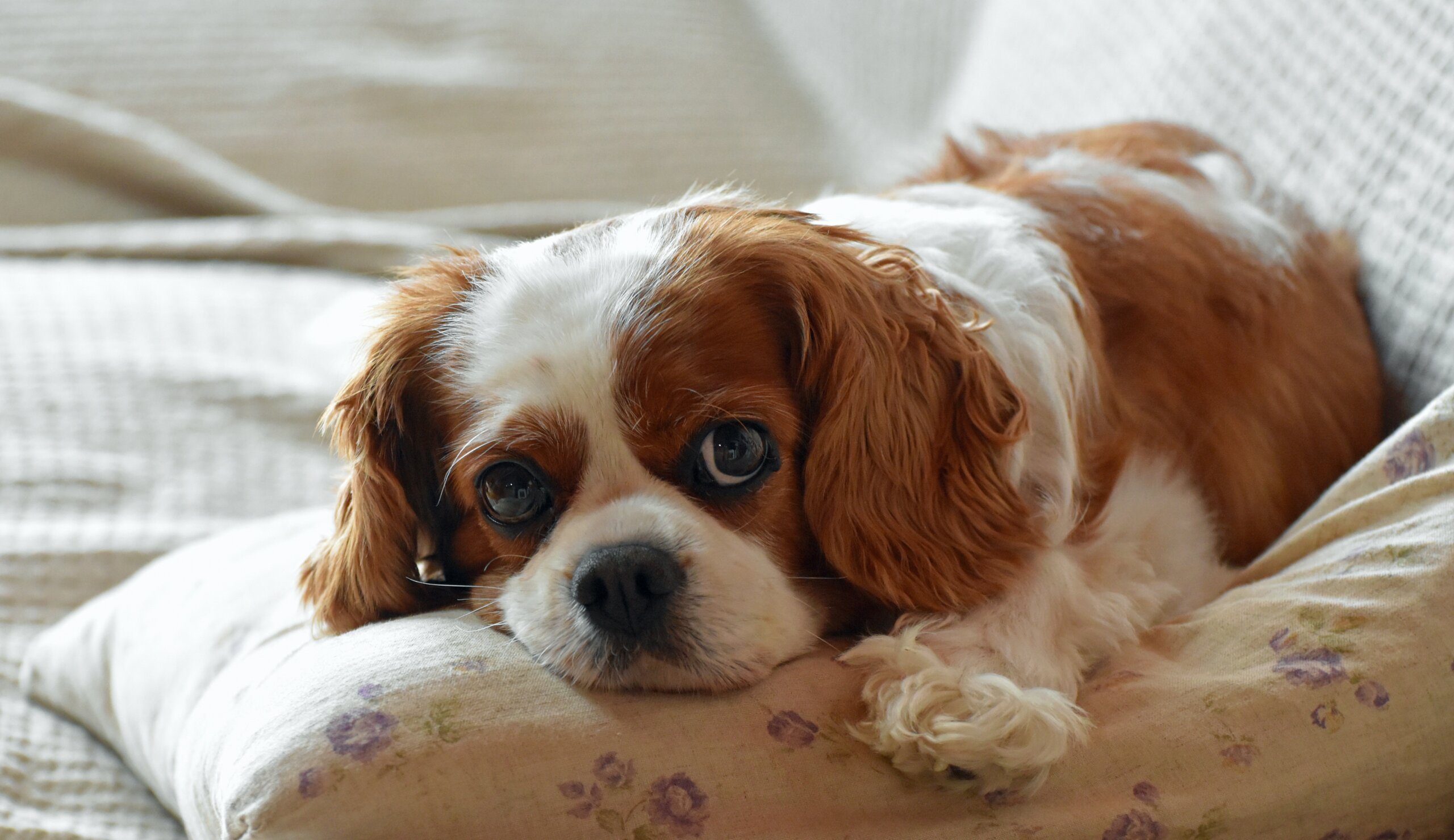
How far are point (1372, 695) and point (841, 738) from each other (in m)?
0.58

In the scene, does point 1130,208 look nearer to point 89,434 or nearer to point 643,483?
point 643,483

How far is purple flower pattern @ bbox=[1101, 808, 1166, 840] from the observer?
4.03 feet

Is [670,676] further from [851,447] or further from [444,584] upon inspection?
[444,584]

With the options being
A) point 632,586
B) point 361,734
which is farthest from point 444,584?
point 361,734

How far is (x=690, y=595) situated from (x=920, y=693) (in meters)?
0.29

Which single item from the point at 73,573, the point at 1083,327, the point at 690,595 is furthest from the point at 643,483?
the point at 73,573

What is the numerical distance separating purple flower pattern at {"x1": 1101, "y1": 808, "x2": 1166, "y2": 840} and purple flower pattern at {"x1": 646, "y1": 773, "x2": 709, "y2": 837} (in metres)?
0.41

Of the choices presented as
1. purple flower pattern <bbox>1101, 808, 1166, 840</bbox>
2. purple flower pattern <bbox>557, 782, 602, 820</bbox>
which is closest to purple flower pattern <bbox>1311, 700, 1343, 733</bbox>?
purple flower pattern <bbox>1101, 808, 1166, 840</bbox>

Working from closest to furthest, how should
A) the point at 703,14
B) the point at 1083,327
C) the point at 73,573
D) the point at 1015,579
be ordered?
the point at 1015,579
the point at 1083,327
the point at 73,573
the point at 703,14

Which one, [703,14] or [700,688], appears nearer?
[700,688]

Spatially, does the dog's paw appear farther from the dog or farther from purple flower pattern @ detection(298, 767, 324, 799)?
purple flower pattern @ detection(298, 767, 324, 799)

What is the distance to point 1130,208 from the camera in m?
1.92

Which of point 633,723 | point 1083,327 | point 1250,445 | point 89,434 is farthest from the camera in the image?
point 89,434

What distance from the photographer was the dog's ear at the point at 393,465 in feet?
5.49
